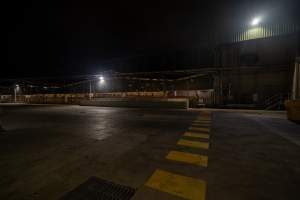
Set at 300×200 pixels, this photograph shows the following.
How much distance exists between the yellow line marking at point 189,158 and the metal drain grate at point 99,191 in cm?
110

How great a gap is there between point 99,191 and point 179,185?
1011 millimetres

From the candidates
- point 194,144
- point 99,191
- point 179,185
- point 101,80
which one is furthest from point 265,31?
point 101,80

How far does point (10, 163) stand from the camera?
2.29 meters

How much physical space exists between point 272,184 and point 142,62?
17601mm

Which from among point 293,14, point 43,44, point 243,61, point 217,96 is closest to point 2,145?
point 217,96

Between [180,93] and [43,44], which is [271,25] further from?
[43,44]

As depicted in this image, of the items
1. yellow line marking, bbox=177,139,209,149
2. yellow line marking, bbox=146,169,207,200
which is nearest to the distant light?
yellow line marking, bbox=177,139,209,149

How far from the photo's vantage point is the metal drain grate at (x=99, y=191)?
151 cm

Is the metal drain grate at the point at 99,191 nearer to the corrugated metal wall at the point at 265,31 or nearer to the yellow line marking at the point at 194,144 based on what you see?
the yellow line marking at the point at 194,144

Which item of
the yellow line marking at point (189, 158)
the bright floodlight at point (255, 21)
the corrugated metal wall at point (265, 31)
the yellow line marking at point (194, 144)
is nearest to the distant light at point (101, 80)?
the corrugated metal wall at point (265, 31)

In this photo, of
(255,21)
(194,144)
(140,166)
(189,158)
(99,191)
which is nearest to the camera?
(99,191)

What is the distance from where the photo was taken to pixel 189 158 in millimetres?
2465

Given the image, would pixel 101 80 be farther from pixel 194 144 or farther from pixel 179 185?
pixel 179 185

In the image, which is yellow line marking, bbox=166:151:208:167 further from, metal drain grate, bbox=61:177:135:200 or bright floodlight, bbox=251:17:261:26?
bright floodlight, bbox=251:17:261:26
